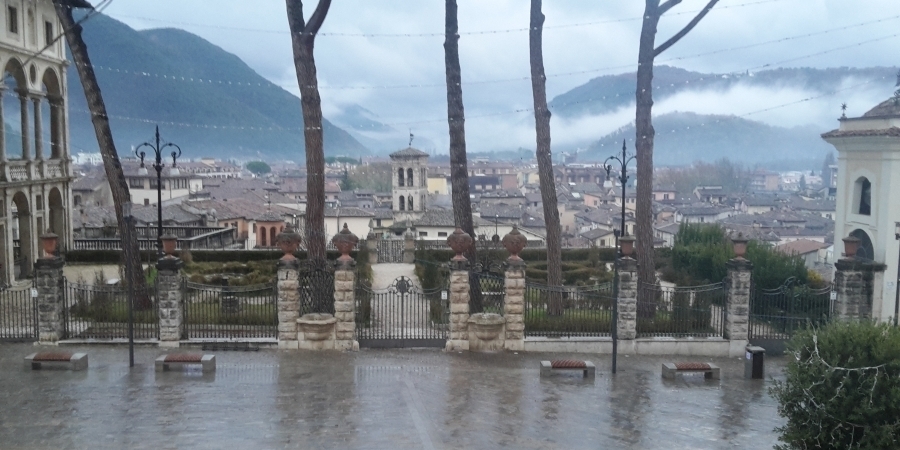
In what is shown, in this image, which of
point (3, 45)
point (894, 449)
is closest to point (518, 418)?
point (894, 449)

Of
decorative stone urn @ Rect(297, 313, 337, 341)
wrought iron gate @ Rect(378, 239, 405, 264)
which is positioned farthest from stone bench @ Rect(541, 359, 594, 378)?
wrought iron gate @ Rect(378, 239, 405, 264)

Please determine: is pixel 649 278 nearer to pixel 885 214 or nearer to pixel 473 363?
pixel 885 214

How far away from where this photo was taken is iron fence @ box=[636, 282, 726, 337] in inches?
717

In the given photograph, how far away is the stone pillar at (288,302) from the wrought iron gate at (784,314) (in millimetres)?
10312

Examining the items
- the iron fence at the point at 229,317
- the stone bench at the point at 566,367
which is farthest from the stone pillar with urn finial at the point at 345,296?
the stone bench at the point at 566,367

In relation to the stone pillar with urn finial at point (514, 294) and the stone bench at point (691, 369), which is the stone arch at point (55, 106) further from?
the stone bench at point (691, 369)

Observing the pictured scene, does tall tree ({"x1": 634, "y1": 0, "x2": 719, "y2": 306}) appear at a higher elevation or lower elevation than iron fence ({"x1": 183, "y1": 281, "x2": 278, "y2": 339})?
higher

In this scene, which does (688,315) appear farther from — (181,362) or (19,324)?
(19,324)

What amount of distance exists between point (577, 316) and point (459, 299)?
3.39 metres

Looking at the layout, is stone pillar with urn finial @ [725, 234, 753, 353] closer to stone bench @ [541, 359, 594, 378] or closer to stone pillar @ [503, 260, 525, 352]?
stone bench @ [541, 359, 594, 378]

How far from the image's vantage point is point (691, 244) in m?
35.0

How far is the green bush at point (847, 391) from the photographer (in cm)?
923

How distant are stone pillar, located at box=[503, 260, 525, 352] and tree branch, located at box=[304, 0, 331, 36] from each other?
766 centimetres

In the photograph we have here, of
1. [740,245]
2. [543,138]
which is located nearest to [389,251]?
[543,138]
